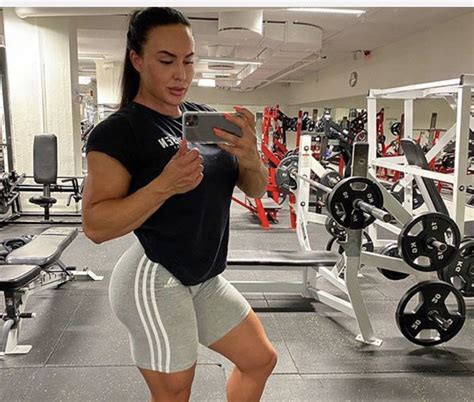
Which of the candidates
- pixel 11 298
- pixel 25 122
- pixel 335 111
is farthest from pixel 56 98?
pixel 335 111

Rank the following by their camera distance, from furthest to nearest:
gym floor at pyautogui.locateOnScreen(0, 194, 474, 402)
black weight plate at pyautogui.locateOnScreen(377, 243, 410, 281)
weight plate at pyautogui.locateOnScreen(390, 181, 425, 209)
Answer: weight plate at pyautogui.locateOnScreen(390, 181, 425, 209) → black weight plate at pyautogui.locateOnScreen(377, 243, 410, 281) → gym floor at pyautogui.locateOnScreen(0, 194, 474, 402)

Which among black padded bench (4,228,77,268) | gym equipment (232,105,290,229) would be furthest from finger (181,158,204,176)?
gym equipment (232,105,290,229)

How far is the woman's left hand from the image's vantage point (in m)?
0.94

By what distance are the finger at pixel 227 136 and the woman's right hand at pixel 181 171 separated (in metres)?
0.11

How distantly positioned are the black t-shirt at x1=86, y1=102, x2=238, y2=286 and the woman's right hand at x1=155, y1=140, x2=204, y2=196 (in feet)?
0.21

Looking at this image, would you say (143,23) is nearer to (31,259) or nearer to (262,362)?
(262,362)

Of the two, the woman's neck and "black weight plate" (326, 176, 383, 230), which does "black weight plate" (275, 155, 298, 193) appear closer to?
"black weight plate" (326, 176, 383, 230)

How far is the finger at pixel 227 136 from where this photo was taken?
3.07 feet

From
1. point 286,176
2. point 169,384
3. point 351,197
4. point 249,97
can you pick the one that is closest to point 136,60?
point 169,384

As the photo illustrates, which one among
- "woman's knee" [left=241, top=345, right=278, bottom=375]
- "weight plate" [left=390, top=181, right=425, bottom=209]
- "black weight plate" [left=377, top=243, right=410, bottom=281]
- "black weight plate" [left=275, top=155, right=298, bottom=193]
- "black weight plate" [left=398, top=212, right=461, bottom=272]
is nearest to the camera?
"woman's knee" [left=241, top=345, right=278, bottom=375]

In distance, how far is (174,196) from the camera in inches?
35.3

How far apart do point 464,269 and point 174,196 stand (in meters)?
2.08

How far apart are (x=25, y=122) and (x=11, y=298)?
3.48 meters

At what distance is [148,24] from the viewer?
88cm
